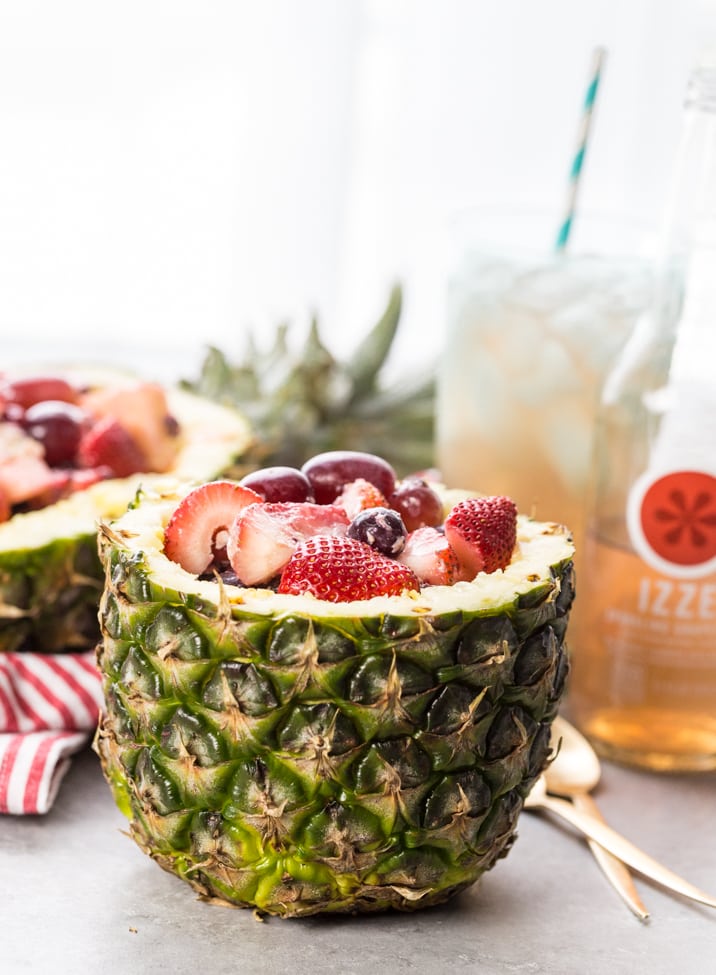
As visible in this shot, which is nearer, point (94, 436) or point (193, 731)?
point (193, 731)

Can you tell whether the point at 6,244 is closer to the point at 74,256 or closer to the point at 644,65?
the point at 74,256

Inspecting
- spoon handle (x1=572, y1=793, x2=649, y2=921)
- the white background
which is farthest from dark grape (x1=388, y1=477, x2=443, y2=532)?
the white background

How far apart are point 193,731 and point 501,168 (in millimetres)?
2825

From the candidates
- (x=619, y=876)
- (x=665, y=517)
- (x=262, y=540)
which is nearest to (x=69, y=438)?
(x=262, y=540)

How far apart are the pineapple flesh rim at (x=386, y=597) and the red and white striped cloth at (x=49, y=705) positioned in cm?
29

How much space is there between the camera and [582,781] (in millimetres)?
1317

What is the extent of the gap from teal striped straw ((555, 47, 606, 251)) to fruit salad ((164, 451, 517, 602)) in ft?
1.89

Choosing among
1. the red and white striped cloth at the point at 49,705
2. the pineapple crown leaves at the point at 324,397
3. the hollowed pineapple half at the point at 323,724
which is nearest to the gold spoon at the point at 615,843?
the hollowed pineapple half at the point at 323,724

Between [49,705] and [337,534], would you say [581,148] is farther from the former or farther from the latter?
[49,705]

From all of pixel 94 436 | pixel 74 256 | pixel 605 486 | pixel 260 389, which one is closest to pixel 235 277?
pixel 74 256

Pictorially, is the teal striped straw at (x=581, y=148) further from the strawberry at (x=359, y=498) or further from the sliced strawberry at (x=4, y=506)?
the sliced strawberry at (x=4, y=506)

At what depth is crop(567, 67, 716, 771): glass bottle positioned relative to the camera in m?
1.33

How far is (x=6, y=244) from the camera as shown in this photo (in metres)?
3.35

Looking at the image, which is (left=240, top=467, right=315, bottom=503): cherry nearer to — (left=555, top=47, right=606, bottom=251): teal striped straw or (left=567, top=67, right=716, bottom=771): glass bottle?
(left=567, top=67, right=716, bottom=771): glass bottle
